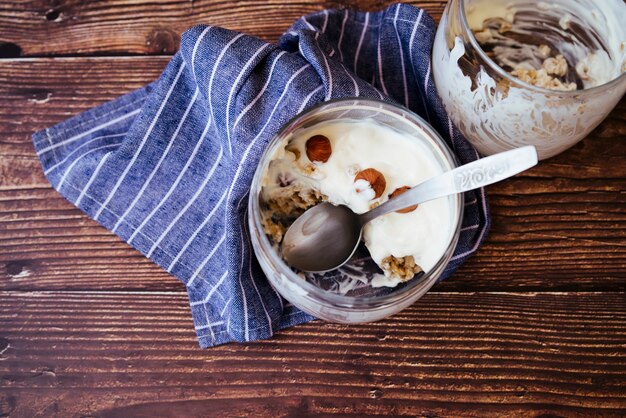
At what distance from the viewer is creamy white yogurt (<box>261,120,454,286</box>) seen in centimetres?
85

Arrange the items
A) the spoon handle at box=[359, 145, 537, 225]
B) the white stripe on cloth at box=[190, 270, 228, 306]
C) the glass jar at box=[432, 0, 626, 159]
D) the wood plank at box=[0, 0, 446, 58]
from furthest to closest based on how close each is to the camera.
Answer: the wood plank at box=[0, 0, 446, 58]
the white stripe on cloth at box=[190, 270, 228, 306]
the glass jar at box=[432, 0, 626, 159]
the spoon handle at box=[359, 145, 537, 225]

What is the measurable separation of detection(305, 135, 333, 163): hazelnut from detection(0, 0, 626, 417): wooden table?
26 centimetres

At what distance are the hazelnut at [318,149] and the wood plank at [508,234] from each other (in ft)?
0.94

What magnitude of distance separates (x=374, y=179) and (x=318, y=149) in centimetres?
8

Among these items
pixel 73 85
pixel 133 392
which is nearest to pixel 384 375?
pixel 133 392

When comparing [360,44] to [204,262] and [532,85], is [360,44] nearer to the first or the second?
[532,85]

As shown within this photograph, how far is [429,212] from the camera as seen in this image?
865mm

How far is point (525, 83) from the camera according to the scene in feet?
2.64

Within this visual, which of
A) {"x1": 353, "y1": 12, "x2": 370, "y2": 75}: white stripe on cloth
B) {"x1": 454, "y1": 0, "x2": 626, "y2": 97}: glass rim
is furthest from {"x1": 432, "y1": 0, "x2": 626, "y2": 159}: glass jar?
{"x1": 353, "y1": 12, "x2": 370, "y2": 75}: white stripe on cloth

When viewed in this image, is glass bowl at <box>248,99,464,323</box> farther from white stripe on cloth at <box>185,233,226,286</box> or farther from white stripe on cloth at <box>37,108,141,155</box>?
white stripe on cloth at <box>37,108,141,155</box>

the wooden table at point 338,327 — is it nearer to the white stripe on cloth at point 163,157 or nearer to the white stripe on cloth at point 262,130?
the white stripe on cloth at point 163,157

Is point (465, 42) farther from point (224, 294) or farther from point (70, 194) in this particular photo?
point (70, 194)

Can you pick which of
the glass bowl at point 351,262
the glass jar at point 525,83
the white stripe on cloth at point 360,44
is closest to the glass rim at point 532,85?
the glass jar at point 525,83

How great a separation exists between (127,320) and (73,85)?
38 cm
